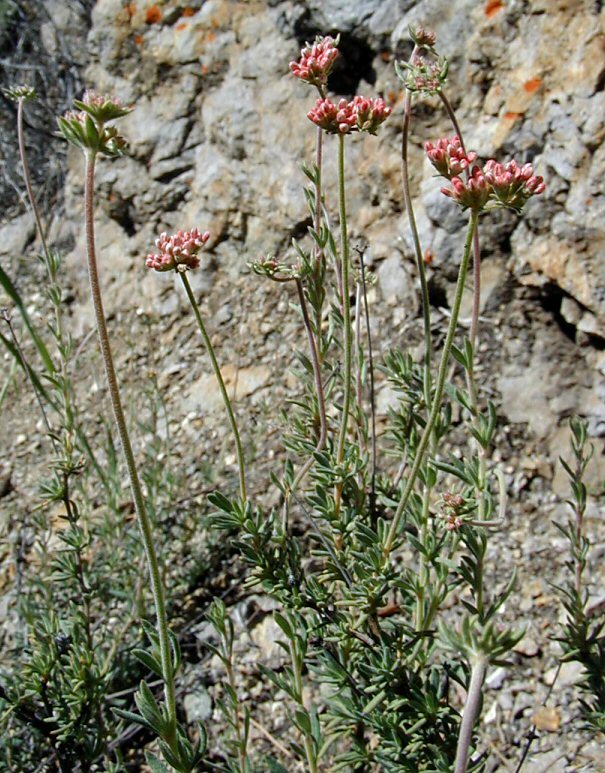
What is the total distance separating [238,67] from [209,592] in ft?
A: 10.7

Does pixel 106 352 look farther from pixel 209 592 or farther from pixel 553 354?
pixel 553 354

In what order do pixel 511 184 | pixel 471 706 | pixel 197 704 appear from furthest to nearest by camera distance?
1. pixel 197 704
2. pixel 511 184
3. pixel 471 706

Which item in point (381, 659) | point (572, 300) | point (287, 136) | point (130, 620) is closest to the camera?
point (381, 659)

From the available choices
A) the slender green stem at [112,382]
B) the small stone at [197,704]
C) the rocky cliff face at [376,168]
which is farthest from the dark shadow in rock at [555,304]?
the slender green stem at [112,382]

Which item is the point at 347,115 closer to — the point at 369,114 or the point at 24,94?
the point at 369,114

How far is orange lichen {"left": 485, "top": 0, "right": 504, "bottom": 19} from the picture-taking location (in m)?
3.70

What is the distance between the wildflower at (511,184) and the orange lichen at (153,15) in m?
4.31

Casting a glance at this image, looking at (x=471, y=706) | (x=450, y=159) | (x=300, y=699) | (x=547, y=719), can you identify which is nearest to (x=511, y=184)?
(x=450, y=159)

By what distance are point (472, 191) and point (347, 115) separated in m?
0.44

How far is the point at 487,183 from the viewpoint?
159 cm

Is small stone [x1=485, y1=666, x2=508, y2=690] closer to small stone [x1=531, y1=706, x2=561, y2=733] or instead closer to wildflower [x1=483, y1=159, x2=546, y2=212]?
small stone [x1=531, y1=706, x2=561, y2=733]

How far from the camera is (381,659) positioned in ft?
6.59

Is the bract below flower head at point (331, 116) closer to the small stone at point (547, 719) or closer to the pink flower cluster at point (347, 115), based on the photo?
the pink flower cluster at point (347, 115)

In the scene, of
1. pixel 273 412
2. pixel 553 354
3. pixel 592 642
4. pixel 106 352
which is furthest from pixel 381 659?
pixel 273 412
